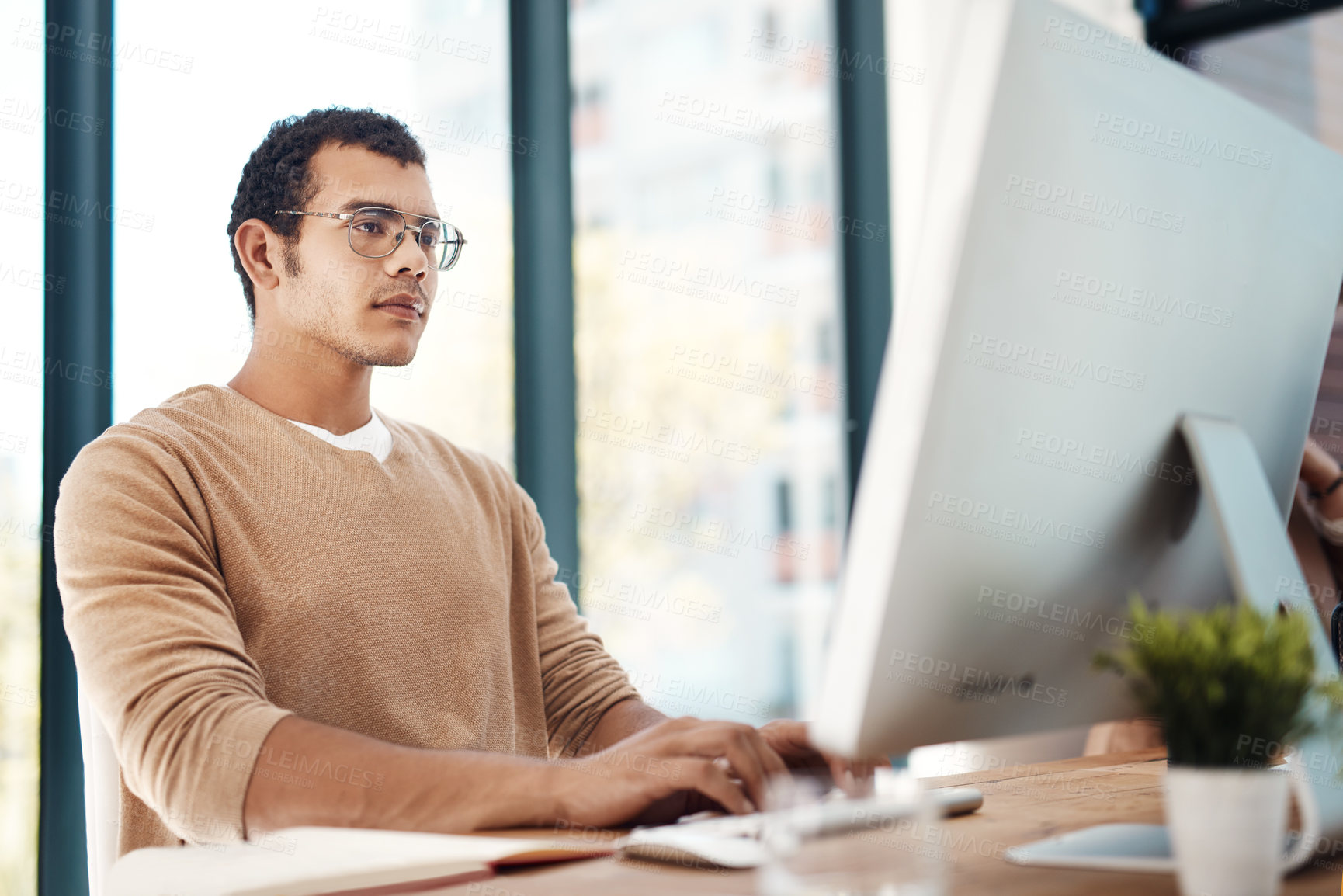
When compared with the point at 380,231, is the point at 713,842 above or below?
below

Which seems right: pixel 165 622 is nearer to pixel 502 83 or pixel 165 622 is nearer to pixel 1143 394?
pixel 1143 394

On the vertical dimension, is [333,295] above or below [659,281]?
below

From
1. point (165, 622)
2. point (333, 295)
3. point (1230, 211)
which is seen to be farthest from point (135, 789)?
point (1230, 211)

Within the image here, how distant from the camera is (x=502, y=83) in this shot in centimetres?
237

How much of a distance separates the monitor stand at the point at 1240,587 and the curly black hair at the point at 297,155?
1.23 m

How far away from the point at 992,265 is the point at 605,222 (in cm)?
203
